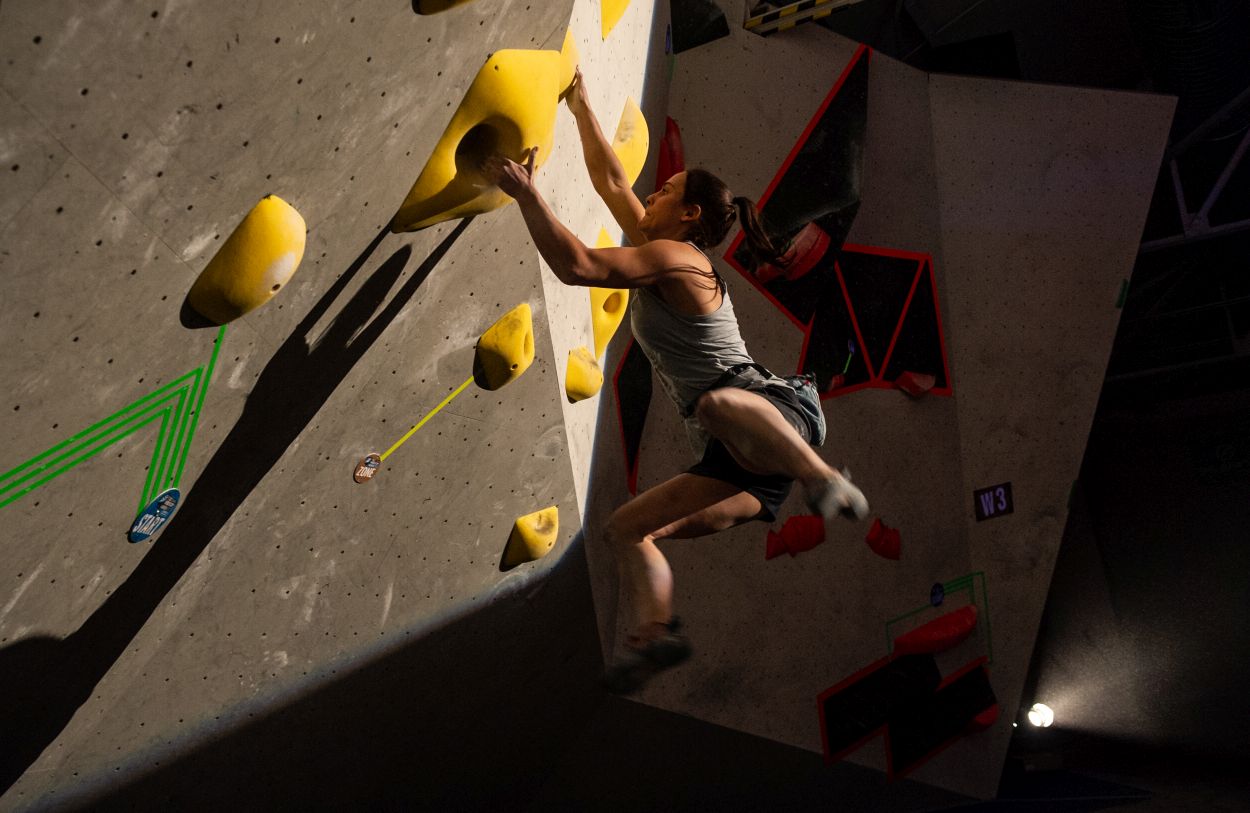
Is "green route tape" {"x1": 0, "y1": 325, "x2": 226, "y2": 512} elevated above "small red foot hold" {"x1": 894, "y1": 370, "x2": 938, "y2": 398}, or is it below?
below

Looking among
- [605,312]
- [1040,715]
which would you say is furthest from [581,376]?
[1040,715]

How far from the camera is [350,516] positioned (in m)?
2.21

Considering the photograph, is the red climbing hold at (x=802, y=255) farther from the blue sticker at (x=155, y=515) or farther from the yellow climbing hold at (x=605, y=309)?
the blue sticker at (x=155, y=515)

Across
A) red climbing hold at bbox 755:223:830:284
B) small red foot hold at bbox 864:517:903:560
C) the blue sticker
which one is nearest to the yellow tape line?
the blue sticker

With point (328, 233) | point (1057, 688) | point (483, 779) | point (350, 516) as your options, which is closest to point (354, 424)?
point (350, 516)

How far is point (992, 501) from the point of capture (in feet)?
13.8

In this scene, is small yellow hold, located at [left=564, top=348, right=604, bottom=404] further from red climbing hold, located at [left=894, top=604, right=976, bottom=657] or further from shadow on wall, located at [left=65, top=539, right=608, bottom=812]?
red climbing hold, located at [left=894, top=604, right=976, bottom=657]

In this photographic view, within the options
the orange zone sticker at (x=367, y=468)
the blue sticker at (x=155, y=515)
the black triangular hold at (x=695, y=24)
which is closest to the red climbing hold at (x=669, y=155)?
the black triangular hold at (x=695, y=24)

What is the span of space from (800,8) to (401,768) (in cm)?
279

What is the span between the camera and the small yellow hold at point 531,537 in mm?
2656

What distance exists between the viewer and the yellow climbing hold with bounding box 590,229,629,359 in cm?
266

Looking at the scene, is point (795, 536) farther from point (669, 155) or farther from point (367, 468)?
point (367, 468)

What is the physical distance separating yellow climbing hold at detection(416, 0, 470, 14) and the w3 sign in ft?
10.9

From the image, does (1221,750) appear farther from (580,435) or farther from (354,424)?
(354,424)
